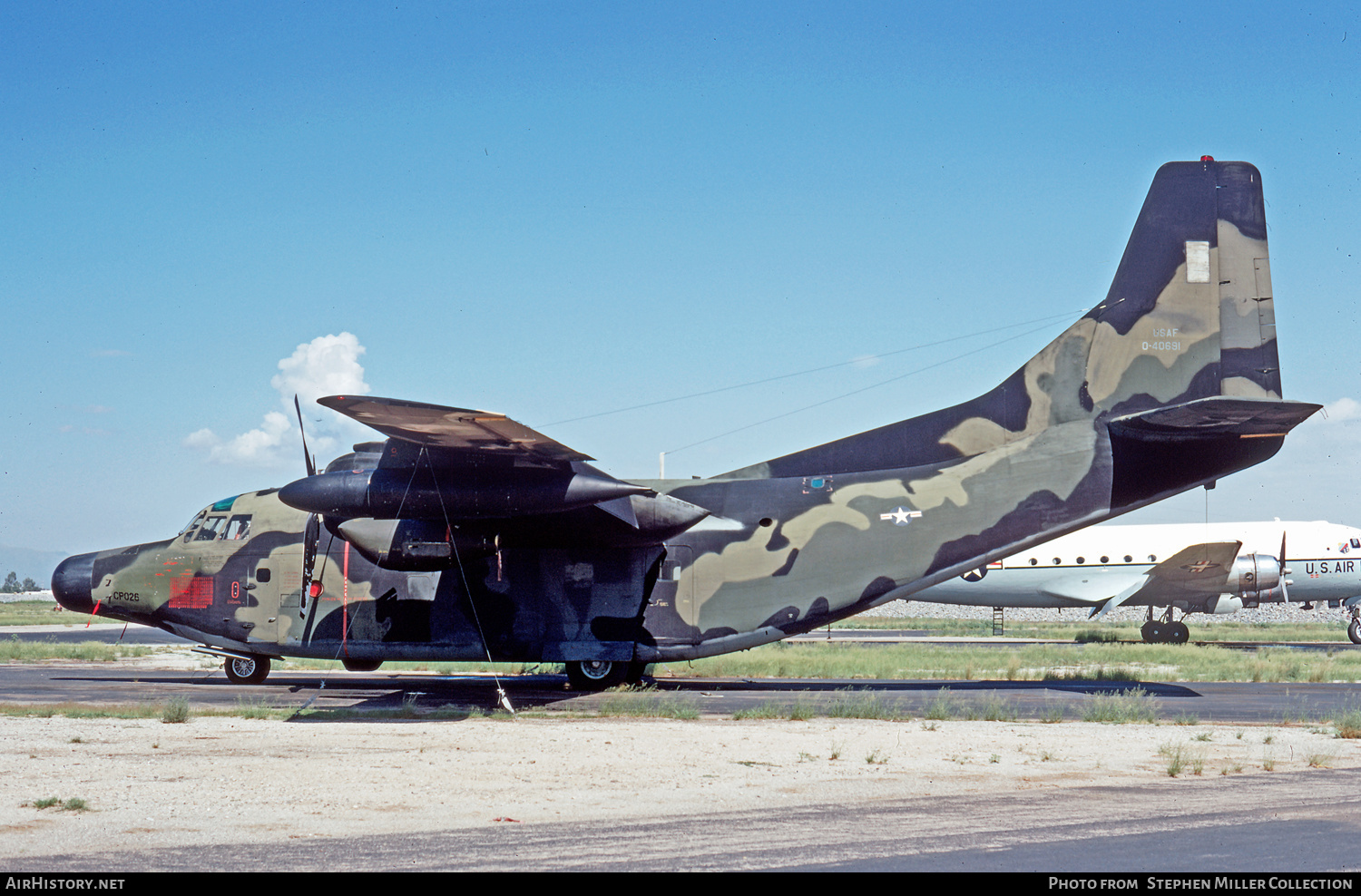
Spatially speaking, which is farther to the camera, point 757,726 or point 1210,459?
Result: point 1210,459

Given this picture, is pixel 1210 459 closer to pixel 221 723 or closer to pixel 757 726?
pixel 757 726

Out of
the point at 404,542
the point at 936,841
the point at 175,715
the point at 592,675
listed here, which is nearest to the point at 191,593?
the point at 175,715

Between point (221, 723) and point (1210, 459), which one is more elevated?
point (1210, 459)

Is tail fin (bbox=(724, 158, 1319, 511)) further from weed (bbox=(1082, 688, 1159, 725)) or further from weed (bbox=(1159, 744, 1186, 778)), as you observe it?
weed (bbox=(1159, 744, 1186, 778))

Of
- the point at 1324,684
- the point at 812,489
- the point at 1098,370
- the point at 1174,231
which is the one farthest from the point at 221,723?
the point at 1324,684

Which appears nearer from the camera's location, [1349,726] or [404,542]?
[1349,726]

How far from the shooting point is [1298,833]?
25.8ft

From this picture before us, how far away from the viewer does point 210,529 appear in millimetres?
19969

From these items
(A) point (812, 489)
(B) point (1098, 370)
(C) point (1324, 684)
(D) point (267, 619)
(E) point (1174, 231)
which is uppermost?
(E) point (1174, 231)

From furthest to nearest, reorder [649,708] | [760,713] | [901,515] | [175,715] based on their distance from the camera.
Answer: [901,515] → [649,708] → [760,713] → [175,715]

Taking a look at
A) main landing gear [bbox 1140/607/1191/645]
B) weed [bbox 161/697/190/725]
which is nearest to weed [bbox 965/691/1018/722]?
weed [bbox 161/697/190/725]

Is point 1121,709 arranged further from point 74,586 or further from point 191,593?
point 74,586

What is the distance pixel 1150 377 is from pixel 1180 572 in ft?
65.0

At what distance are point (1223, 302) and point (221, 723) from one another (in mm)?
17620
